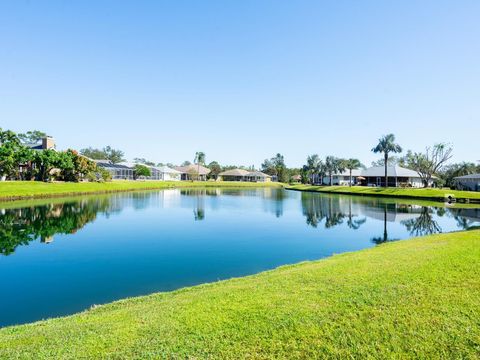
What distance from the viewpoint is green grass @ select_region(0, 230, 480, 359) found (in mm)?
5098

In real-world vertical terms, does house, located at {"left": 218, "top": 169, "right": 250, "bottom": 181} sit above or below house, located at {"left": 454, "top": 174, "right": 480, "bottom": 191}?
above

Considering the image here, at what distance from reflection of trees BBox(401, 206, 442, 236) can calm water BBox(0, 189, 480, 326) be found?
0.24 ft

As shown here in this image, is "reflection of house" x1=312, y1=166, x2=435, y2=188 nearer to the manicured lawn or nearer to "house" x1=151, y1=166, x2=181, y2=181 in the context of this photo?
the manicured lawn

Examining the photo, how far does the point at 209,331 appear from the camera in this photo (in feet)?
18.2

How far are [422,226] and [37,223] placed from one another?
31173 mm

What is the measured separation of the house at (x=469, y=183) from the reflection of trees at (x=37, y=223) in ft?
222

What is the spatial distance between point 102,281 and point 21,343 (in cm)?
652

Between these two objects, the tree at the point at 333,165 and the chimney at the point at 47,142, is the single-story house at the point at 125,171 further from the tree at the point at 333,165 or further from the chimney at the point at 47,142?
the tree at the point at 333,165

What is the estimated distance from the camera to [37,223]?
2438cm

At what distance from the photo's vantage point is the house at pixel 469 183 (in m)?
61.0

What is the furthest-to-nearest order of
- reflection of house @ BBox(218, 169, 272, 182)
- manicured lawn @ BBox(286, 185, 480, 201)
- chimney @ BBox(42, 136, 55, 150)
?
reflection of house @ BBox(218, 169, 272, 182), chimney @ BBox(42, 136, 55, 150), manicured lawn @ BBox(286, 185, 480, 201)

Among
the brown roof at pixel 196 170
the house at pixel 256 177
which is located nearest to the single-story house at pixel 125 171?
the brown roof at pixel 196 170

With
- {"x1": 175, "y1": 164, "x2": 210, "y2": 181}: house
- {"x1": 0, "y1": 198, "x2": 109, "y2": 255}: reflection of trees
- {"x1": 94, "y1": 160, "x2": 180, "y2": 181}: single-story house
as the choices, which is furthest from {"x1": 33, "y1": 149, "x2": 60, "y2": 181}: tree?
{"x1": 175, "y1": 164, "x2": 210, "y2": 181}: house

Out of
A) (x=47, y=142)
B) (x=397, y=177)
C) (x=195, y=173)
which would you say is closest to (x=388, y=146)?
(x=397, y=177)
